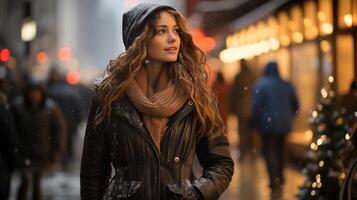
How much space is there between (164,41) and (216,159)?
61cm

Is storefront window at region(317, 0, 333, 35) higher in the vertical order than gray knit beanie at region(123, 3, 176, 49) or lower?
higher

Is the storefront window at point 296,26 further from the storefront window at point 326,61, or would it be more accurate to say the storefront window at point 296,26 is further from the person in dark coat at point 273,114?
the person in dark coat at point 273,114

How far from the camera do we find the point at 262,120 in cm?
916

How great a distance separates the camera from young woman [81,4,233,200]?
4.13m

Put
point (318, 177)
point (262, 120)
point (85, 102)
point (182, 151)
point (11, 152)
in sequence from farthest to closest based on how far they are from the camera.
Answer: point (262, 120)
point (318, 177)
point (85, 102)
point (11, 152)
point (182, 151)

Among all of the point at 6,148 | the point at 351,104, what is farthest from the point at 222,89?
the point at 6,148

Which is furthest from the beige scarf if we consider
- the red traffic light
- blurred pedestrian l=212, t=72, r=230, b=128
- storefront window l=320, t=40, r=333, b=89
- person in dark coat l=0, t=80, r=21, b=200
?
the red traffic light

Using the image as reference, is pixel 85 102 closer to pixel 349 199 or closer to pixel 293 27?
pixel 349 199

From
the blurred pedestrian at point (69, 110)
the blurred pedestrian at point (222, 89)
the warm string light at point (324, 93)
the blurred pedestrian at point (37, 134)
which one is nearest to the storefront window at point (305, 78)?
the warm string light at point (324, 93)

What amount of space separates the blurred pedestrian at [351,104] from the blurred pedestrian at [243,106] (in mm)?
1242

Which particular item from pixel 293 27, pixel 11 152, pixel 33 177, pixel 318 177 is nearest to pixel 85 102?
pixel 11 152

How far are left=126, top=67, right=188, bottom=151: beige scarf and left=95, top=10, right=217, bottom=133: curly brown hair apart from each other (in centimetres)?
4

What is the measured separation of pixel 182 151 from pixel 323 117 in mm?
4460

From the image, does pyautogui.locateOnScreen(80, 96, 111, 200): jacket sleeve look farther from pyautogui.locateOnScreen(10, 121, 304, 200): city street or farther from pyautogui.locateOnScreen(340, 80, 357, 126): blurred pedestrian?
pyautogui.locateOnScreen(10, 121, 304, 200): city street
